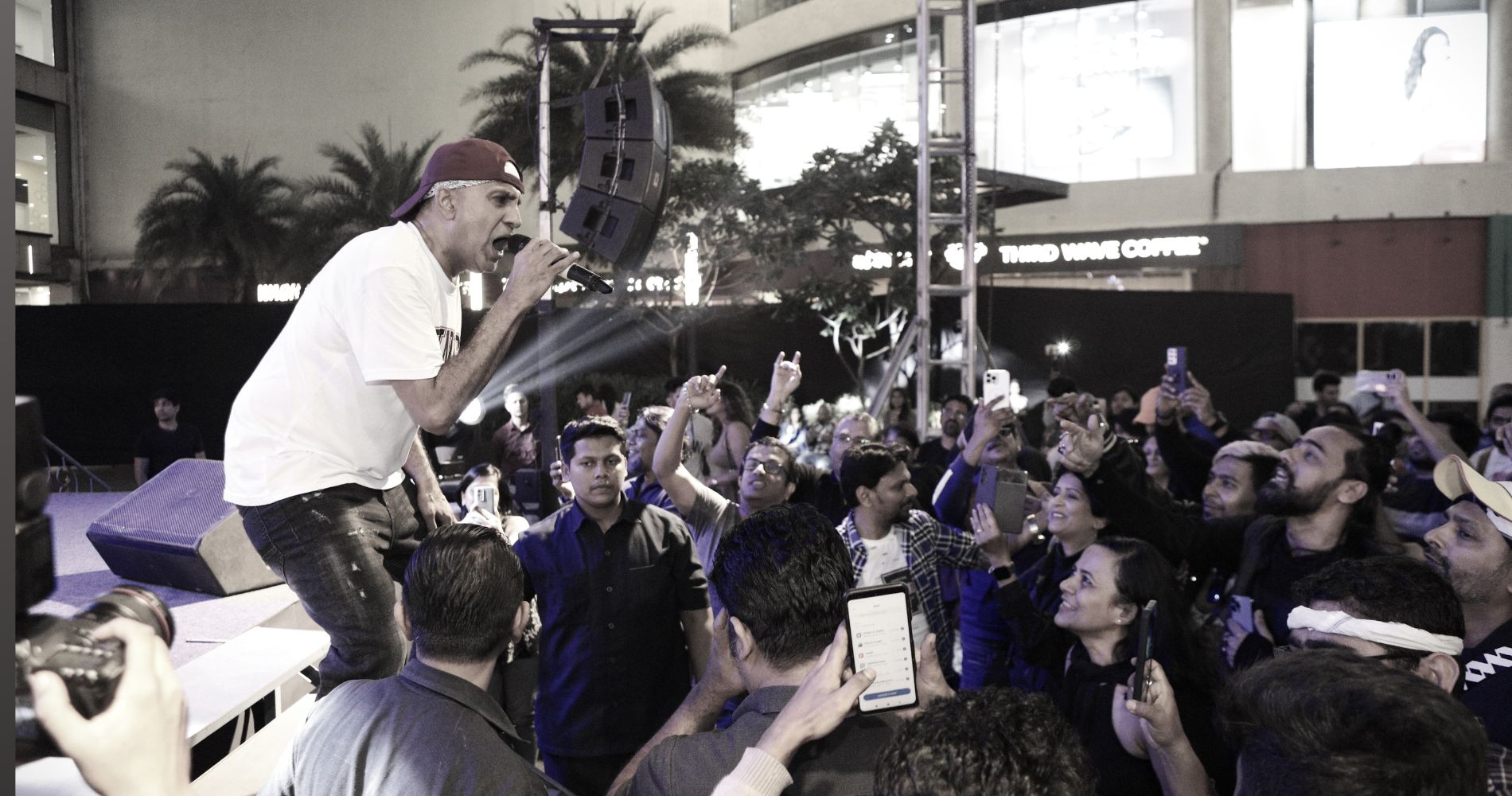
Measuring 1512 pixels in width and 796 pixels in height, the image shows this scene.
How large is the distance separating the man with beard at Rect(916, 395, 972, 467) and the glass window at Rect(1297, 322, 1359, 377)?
12.0 metres

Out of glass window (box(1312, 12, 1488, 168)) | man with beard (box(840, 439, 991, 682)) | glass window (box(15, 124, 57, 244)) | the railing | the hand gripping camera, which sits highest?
glass window (box(1312, 12, 1488, 168))

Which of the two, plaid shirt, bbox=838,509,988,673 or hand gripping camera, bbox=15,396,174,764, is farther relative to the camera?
plaid shirt, bbox=838,509,988,673

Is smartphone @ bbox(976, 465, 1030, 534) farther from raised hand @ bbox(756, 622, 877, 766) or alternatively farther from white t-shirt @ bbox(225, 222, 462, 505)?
raised hand @ bbox(756, 622, 877, 766)

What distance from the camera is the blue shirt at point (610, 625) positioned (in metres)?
3.19

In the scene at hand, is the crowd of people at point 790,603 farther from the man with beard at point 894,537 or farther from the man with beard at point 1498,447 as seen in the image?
the man with beard at point 1498,447

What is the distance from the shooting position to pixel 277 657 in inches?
122

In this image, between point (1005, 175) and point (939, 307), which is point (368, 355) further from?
point (1005, 175)

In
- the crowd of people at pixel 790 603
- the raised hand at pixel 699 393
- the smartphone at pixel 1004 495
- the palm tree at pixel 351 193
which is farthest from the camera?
the palm tree at pixel 351 193

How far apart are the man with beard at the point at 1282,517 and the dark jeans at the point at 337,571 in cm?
227

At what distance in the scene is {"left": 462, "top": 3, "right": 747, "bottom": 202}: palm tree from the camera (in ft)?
58.3

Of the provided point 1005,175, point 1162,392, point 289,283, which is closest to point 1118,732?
point 1162,392

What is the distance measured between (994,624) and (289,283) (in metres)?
16.4

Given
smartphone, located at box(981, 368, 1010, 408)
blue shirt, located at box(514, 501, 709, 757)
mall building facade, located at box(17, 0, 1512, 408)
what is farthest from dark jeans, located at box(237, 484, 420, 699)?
mall building facade, located at box(17, 0, 1512, 408)

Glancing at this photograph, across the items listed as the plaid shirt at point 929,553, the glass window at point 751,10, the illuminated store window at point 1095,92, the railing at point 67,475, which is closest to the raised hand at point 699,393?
the plaid shirt at point 929,553
